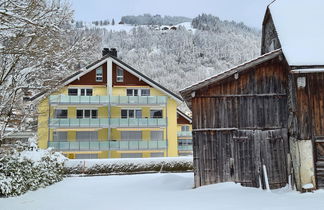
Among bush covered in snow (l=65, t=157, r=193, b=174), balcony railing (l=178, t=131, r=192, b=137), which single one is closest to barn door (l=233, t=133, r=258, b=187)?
bush covered in snow (l=65, t=157, r=193, b=174)

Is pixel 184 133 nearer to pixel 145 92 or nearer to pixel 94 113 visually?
pixel 145 92

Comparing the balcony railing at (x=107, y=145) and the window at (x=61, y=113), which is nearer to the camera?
the balcony railing at (x=107, y=145)

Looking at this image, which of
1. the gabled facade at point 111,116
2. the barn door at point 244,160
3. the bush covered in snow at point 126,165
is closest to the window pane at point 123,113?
the gabled facade at point 111,116

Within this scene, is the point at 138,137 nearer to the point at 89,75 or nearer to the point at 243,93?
the point at 89,75

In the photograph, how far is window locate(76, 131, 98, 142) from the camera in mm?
34938

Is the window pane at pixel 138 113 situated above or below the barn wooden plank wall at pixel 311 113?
above

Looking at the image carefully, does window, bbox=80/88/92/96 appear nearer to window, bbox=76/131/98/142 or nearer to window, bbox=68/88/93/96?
window, bbox=68/88/93/96

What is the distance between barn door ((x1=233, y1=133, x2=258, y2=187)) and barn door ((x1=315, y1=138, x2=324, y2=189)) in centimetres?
269

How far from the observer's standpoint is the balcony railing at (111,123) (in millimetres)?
33831

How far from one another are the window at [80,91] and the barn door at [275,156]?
82.7ft

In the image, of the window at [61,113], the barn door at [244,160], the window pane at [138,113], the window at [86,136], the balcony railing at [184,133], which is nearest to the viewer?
the barn door at [244,160]

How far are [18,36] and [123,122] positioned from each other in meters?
27.0

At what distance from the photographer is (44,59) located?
9961mm

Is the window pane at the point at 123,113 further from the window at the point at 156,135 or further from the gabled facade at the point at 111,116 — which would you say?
the window at the point at 156,135
